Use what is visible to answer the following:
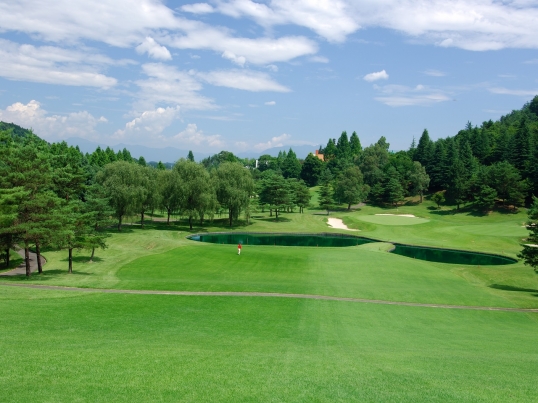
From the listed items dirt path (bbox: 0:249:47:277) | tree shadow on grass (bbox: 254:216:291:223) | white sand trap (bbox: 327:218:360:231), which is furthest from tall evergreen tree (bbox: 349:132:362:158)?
dirt path (bbox: 0:249:47:277)

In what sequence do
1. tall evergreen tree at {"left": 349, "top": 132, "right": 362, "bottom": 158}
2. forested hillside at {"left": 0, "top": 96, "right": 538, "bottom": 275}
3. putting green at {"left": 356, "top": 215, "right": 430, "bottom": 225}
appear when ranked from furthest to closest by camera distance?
tall evergreen tree at {"left": 349, "top": 132, "right": 362, "bottom": 158}, putting green at {"left": 356, "top": 215, "right": 430, "bottom": 225}, forested hillside at {"left": 0, "top": 96, "right": 538, "bottom": 275}

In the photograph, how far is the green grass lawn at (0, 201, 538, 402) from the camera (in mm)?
11422

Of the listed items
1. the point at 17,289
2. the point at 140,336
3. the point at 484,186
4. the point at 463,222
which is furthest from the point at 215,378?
the point at 484,186

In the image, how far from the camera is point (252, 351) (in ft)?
52.0

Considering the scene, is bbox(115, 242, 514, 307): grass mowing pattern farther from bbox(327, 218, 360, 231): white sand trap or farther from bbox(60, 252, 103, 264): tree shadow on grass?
bbox(327, 218, 360, 231): white sand trap

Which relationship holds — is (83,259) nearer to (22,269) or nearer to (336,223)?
(22,269)

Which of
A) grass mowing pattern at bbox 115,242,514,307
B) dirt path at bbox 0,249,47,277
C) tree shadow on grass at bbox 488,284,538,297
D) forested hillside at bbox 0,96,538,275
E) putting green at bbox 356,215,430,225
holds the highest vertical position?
forested hillside at bbox 0,96,538,275

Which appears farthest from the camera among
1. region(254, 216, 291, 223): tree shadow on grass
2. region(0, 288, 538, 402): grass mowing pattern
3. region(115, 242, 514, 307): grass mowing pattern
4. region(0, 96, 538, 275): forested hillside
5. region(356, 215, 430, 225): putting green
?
region(254, 216, 291, 223): tree shadow on grass

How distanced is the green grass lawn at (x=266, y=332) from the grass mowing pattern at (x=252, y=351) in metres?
0.07

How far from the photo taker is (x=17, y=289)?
26.0 meters

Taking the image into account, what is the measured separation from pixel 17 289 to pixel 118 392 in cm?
1976

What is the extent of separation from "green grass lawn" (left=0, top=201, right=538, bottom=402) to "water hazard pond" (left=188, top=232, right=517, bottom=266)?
33.7ft

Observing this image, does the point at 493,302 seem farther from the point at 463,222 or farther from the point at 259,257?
the point at 463,222

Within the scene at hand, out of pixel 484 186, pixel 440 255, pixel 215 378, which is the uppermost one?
pixel 484 186
